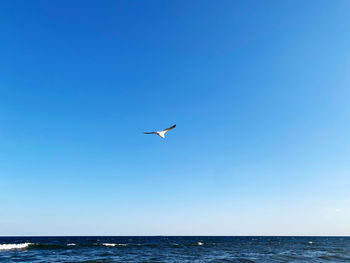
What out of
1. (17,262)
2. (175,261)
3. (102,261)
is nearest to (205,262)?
(175,261)

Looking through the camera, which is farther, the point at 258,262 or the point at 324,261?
the point at 324,261

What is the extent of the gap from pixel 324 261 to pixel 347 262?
→ 2.25 m

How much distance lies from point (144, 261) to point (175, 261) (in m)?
3.36

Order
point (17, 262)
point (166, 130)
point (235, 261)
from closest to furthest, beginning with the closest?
point (166, 130) → point (17, 262) → point (235, 261)

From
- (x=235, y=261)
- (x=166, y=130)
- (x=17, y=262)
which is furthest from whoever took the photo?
(x=235, y=261)

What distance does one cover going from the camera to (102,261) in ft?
88.8

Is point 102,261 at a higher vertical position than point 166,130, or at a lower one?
lower

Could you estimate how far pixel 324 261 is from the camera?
29.7m

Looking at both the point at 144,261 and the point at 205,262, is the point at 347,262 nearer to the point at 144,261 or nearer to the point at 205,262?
the point at 205,262

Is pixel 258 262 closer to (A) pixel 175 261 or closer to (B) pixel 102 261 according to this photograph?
(A) pixel 175 261

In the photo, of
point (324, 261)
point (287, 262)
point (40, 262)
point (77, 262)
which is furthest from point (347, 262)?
point (40, 262)

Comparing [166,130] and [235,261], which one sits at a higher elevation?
[166,130]

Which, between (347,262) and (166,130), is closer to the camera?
(166,130)

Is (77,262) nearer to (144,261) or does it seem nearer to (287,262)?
(144,261)
